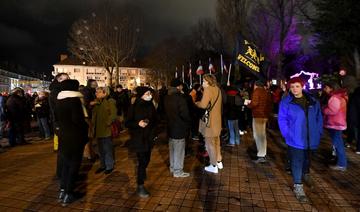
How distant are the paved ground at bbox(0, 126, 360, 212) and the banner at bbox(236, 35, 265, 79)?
2234 mm

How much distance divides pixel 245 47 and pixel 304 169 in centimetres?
315

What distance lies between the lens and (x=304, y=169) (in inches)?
211

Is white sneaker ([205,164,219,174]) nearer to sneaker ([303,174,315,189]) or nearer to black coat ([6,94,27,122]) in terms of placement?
sneaker ([303,174,315,189])

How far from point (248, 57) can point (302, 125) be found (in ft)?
9.14

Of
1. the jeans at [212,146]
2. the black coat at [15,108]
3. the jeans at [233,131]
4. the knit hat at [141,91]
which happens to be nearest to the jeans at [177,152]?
the jeans at [212,146]

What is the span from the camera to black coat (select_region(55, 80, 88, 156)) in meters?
4.62

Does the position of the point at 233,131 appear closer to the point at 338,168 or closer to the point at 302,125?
the point at 338,168

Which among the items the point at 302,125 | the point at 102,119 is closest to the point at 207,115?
the point at 302,125

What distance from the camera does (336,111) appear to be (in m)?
6.32

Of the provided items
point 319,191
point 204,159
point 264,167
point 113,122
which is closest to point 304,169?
point 319,191

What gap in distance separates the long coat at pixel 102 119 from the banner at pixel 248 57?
126 inches

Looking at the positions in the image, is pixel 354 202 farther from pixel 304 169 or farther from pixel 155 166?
pixel 155 166

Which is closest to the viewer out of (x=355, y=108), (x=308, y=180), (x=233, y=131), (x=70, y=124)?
(x=70, y=124)

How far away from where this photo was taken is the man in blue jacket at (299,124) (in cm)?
468
